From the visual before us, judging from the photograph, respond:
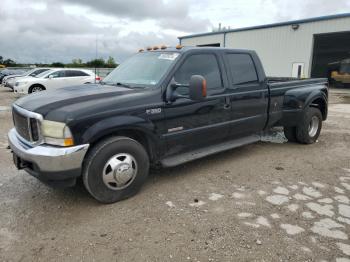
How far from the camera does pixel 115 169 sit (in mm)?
3553

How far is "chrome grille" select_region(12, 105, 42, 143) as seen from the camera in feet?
10.8

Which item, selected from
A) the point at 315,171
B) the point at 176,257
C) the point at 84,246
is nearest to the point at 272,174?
the point at 315,171

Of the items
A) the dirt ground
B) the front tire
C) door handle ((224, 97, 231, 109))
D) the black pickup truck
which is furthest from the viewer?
door handle ((224, 97, 231, 109))

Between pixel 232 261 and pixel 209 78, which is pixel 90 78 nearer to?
pixel 209 78

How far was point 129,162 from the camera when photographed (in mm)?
3658

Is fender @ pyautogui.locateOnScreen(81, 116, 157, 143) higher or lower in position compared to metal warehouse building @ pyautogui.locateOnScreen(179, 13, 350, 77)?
lower

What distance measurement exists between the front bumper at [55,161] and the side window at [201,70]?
5.26ft

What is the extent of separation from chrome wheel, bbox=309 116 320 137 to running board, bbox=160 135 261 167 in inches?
63.3

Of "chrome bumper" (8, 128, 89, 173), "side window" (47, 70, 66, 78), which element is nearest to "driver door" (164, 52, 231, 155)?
"chrome bumper" (8, 128, 89, 173)

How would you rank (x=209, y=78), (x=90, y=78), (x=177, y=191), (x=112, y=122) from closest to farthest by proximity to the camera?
(x=112, y=122), (x=177, y=191), (x=209, y=78), (x=90, y=78)

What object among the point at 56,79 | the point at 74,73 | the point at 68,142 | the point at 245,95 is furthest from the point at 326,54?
the point at 68,142

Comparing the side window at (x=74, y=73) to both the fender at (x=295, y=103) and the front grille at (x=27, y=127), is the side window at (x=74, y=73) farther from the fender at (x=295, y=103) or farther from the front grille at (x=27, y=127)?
the front grille at (x=27, y=127)

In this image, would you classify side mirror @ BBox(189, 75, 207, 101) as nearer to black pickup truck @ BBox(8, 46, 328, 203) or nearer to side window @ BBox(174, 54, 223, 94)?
black pickup truck @ BBox(8, 46, 328, 203)

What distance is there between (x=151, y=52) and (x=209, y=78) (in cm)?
100
